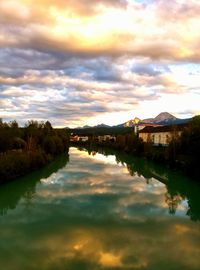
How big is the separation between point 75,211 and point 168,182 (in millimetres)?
12287

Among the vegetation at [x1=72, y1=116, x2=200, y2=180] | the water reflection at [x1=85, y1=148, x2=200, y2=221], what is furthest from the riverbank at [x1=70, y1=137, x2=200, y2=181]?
the water reflection at [x1=85, y1=148, x2=200, y2=221]

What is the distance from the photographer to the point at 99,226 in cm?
1408

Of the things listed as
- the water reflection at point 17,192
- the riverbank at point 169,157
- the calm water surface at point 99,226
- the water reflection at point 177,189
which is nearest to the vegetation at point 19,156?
the water reflection at point 17,192

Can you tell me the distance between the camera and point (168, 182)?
1075 inches

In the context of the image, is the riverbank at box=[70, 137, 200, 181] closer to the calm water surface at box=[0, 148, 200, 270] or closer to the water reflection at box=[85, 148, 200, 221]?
the water reflection at box=[85, 148, 200, 221]

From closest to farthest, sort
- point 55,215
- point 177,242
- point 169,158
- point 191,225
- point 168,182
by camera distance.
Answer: point 177,242
point 191,225
point 55,215
point 168,182
point 169,158

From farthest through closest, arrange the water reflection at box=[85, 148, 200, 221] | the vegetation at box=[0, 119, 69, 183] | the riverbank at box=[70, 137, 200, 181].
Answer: the riverbank at box=[70, 137, 200, 181], the vegetation at box=[0, 119, 69, 183], the water reflection at box=[85, 148, 200, 221]

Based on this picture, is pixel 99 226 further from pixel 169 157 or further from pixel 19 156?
pixel 169 157

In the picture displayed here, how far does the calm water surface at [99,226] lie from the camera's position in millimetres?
10352

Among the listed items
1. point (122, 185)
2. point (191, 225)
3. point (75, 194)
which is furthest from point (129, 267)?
point (122, 185)

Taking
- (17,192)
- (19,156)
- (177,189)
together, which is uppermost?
(19,156)

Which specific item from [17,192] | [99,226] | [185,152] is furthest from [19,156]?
[99,226]

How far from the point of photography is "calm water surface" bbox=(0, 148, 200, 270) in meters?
10.4

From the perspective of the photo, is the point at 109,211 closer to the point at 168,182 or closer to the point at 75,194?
the point at 75,194
